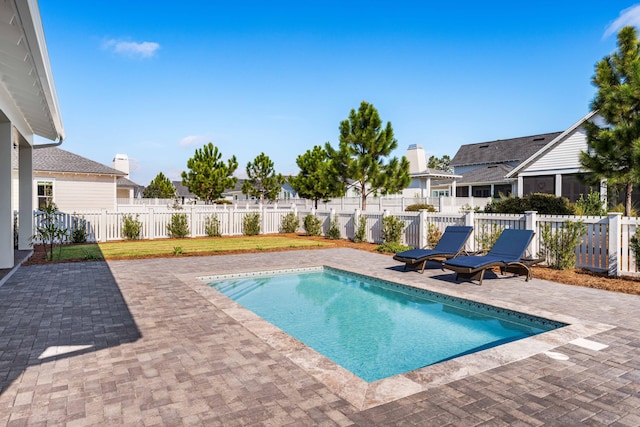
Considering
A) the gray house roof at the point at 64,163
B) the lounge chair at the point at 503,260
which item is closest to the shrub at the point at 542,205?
the lounge chair at the point at 503,260

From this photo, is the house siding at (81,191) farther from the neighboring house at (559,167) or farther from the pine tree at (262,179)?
the neighboring house at (559,167)

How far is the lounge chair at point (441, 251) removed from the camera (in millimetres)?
9352

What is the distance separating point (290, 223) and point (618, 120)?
14317 mm

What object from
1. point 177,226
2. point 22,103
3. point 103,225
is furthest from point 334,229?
point 22,103

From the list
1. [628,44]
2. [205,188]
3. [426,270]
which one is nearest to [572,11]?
[628,44]

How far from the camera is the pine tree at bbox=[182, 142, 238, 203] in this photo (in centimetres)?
3516

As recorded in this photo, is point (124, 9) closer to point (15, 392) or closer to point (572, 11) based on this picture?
point (15, 392)

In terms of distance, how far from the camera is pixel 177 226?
18.7 meters

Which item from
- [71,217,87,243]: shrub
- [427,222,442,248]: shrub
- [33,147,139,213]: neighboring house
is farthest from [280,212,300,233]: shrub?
[33,147,139,213]: neighboring house

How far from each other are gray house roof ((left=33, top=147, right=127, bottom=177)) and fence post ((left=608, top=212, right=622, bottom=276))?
24.8 m

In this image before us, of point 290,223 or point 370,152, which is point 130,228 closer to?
point 290,223

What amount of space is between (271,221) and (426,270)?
12604 millimetres

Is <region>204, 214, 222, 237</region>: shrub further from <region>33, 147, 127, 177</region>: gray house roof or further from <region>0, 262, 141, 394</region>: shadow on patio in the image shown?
<region>0, 262, 141, 394</region>: shadow on patio

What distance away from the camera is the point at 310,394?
3322 millimetres
